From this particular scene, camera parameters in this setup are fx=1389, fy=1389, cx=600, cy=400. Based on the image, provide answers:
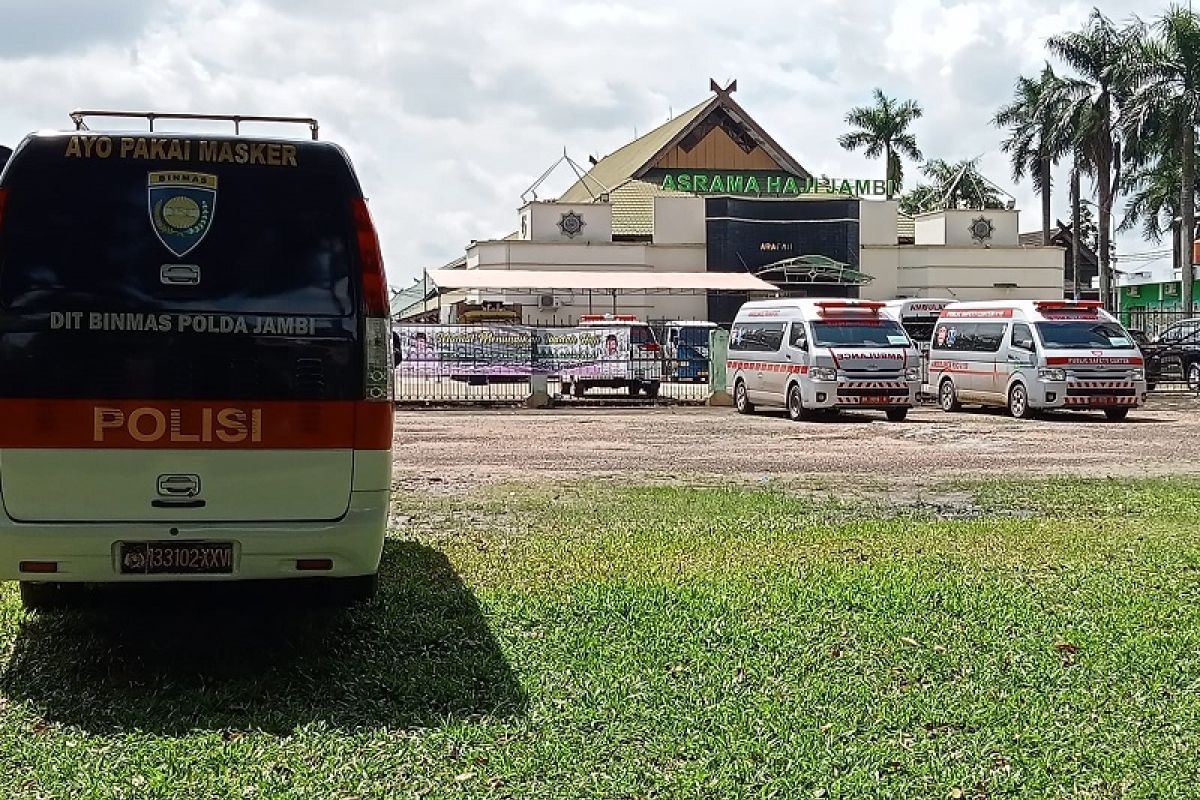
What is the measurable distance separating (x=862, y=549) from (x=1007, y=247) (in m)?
49.1

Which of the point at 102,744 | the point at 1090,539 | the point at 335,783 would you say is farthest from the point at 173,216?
the point at 1090,539

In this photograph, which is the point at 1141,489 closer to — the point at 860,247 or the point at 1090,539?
the point at 1090,539

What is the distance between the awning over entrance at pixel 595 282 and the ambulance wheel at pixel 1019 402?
62.5 feet

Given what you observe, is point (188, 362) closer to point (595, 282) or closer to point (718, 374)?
point (718, 374)

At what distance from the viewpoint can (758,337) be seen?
2584cm

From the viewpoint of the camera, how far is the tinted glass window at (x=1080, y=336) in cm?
2342

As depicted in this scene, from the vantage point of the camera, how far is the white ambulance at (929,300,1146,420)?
22969 mm

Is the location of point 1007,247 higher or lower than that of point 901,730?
higher

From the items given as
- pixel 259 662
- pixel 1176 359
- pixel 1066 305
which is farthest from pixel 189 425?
pixel 1176 359

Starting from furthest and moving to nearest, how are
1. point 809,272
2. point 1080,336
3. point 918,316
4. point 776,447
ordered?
point 809,272
point 918,316
point 1080,336
point 776,447

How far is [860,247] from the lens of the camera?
5409 cm

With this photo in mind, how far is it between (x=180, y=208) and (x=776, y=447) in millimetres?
13094

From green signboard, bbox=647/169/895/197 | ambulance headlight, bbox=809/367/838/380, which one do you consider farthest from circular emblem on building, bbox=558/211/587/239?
ambulance headlight, bbox=809/367/838/380

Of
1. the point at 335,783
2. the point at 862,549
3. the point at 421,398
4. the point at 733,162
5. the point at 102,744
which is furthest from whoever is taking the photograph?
the point at 733,162
